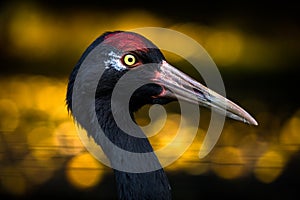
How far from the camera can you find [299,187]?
16.9 ft

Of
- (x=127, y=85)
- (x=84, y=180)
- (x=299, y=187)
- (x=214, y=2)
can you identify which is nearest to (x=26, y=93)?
(x=84, y=180)

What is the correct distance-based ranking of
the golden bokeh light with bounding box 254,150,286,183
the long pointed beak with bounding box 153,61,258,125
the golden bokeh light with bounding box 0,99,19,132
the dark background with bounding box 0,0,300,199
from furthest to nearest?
the dark background with bounding box 0,0,300,199, the golden bokeh light with bounding box 0,99,19,132, the golden bokeh light with bounding box 254,150,286,183, the long pointed beak with bounding box 153,61,258,125

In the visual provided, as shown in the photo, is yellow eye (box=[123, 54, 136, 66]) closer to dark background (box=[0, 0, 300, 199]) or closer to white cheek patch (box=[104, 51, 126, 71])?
white cheek patch (box=[104, 51, 126, 71])

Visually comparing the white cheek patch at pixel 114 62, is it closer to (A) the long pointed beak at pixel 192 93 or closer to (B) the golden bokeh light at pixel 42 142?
(A) the long pointed beak at pixel 192 93

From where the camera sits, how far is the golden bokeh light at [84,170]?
5070 millimetres

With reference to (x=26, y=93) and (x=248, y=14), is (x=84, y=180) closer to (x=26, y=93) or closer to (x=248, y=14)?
(x=26, y=93)

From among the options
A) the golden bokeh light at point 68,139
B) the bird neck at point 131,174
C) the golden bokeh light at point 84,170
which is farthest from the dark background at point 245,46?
the bird neck at point 131,174

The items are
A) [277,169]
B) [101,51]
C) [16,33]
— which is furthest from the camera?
[16,33]

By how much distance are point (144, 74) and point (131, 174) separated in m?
0.35

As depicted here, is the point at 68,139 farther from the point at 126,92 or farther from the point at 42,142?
the point at 126,92

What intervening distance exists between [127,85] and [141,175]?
32cm

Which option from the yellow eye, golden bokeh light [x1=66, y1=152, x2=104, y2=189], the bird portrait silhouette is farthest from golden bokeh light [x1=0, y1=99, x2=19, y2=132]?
the yellow eye

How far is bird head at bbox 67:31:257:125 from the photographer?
10.3 ft

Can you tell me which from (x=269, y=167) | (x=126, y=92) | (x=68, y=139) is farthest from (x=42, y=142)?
(x=126, y=92)
